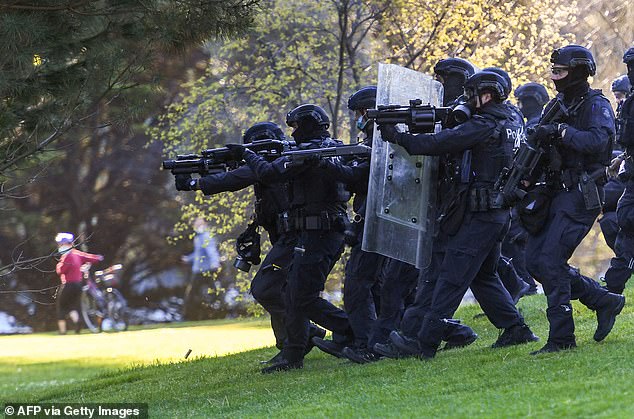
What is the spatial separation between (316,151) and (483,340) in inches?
98.3

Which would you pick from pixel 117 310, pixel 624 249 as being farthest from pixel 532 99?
pixel 117 310

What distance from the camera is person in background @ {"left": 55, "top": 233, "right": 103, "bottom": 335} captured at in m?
22.5

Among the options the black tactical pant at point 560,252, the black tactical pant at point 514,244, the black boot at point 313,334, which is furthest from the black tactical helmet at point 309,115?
the black tactical pant at point 514,244

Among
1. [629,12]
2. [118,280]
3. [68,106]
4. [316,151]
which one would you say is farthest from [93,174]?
[316,151]

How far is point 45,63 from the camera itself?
10867mm

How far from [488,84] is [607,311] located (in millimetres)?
1892

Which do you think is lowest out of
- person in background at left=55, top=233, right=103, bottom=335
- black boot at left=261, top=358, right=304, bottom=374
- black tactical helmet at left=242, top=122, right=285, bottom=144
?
person in background at left=55, top=233, right=103, bottom=335

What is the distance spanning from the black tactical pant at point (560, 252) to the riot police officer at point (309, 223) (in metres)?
2.04

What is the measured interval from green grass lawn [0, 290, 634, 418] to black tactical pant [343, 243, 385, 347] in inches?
14.0

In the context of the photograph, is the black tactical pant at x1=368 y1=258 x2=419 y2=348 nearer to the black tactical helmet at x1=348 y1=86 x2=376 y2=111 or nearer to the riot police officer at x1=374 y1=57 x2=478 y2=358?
the riot police officer at x1=374 y1=57 x2=478 y2=358

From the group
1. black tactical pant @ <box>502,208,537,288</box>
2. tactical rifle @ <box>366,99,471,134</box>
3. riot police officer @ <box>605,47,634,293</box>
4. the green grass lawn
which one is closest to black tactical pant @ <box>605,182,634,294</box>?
riot police officer @ <box>605,47,634,293</box>

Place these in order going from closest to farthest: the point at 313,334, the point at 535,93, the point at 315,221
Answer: the point at 315,221
the point at 313,334
the point at 535,93

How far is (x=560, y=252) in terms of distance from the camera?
8.45m

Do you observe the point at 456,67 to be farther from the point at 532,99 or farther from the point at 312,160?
the point at 532,99
